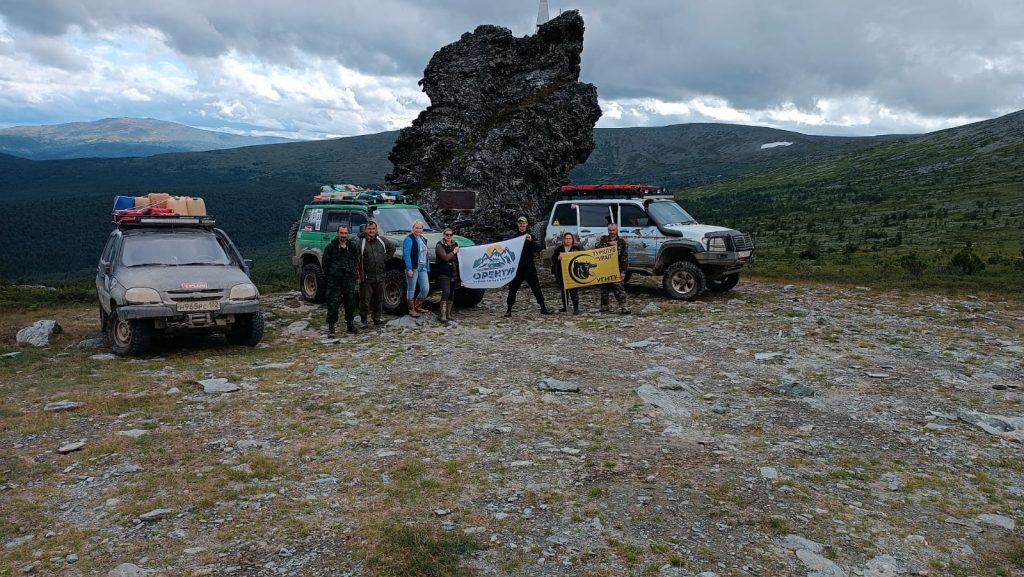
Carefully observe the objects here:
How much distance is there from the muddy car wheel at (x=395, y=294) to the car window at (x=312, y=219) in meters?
2.66

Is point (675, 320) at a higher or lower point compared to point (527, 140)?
lower

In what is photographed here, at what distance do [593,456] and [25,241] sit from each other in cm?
17163

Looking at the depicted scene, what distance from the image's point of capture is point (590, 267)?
1463 cm

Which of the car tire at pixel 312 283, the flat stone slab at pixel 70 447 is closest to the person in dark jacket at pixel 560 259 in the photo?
the car tire at pixel 312 283

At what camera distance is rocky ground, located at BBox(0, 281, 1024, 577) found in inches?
182

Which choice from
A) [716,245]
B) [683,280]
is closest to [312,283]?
[683,280]

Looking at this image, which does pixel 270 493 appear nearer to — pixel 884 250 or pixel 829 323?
pixel 829 323

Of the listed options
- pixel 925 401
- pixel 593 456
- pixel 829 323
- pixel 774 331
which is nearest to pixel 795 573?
pixel 593 456

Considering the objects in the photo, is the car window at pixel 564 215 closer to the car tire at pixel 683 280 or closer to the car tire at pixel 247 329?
the car tire at pixel 683 280

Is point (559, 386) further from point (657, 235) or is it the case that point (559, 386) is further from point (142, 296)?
point (657, 235)

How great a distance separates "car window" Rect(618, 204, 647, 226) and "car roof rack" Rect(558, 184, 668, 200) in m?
0.47

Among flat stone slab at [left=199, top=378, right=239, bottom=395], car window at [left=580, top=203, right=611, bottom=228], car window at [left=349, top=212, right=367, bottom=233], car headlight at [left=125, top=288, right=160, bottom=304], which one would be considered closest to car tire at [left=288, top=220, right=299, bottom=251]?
car window at [left=349, top=212, right=367, bottom=233]

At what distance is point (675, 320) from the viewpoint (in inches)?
531

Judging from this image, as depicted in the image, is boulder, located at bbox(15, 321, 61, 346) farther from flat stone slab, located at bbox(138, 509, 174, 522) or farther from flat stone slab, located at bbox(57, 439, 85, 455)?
flat stone slab, located at bbox(138, 509, 174, 522)
